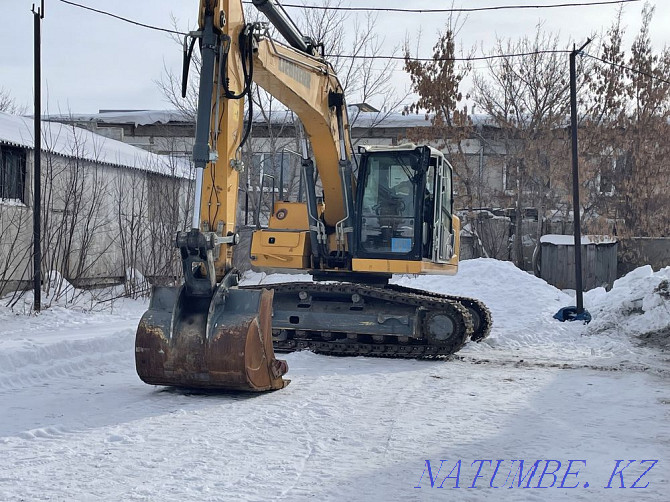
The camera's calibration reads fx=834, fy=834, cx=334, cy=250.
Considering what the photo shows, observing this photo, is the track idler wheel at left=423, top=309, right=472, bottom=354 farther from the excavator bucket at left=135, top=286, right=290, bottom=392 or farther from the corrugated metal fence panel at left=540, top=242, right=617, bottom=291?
the corrugated metal fence panel at left=540, top=242, right=617, bottom=291

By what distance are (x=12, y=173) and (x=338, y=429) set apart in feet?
41.2

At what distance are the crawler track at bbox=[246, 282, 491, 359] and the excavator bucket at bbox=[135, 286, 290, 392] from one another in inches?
142

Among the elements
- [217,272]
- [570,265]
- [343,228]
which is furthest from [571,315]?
[217,272]

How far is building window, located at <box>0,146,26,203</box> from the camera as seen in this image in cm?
1644

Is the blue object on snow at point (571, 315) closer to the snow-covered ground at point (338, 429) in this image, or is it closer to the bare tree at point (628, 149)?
the snow-covered ground at point (338, 429)

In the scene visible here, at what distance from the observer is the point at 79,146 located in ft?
61.8

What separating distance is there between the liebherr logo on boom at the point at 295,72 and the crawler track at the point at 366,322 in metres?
2.86

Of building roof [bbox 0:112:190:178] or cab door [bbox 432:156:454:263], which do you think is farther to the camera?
building roof [bbox 0:112:190:178]

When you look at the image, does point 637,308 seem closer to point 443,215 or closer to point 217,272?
point 443,215

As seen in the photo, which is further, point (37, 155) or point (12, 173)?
point (12, 173)

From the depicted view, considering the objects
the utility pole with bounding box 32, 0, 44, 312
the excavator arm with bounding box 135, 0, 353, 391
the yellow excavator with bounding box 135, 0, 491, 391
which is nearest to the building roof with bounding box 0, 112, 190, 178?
the utility pole with bounding box 32, 0, 44, 312

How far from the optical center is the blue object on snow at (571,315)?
15.6 m

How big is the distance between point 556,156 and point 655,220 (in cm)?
412

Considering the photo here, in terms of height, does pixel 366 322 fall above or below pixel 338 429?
above
